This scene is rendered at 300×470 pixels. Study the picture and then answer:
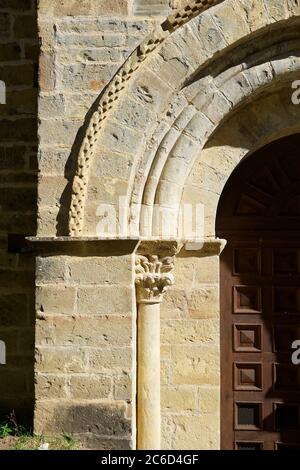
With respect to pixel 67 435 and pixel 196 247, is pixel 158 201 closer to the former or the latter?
pixel 196 247

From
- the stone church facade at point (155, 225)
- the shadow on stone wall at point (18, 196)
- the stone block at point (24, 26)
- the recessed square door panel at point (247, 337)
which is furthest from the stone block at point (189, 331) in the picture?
the stone block at point (24, 26)

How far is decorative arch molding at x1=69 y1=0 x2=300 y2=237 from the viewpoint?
4.33 m

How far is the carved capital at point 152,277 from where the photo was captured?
14.6ft

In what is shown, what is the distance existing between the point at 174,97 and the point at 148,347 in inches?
68.7

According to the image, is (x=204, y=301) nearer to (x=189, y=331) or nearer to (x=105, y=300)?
(x=189, y=331)

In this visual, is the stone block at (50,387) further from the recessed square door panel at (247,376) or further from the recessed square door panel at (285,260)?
the recessed square door panel at (285,260)

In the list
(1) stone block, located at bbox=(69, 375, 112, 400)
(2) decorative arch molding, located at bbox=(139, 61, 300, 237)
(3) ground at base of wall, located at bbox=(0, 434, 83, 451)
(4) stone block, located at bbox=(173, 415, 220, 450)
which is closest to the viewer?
(3) ground at base of wall, located at bbox=(0, 434, 83, 451)

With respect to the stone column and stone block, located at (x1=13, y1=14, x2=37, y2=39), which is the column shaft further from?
stone block, located at (x1=13, y1=14, x2=37, y2=39)

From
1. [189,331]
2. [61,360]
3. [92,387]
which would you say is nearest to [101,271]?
[61,360]

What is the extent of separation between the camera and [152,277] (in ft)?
14.6

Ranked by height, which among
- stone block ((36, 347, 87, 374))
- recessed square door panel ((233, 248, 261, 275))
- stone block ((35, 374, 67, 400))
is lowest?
stone block ((35, 374, 67, 400))

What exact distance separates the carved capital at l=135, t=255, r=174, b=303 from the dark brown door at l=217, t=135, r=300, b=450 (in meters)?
0.71

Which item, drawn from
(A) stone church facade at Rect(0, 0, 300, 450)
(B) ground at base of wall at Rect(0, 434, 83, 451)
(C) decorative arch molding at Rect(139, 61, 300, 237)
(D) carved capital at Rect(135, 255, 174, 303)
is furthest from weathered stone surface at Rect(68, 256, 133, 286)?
(B) ground at base of wall at Rect(0, 434, 83, 451)

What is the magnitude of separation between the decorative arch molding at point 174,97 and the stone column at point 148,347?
27 centimetres
